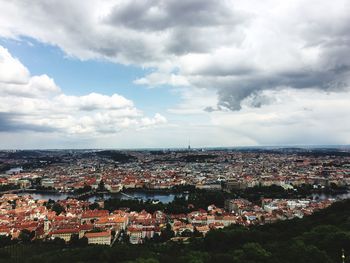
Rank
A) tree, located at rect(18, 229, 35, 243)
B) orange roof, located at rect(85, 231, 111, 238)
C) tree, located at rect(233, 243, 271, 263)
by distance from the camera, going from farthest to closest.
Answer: orange roof, located at rect(85, 231, 111, 238), tree, located at rect(18, 229, 35, 243), tree, located at rect(233, 243, 271, 263)

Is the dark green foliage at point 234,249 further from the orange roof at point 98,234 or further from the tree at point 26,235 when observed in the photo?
the orange roof at point 98,234

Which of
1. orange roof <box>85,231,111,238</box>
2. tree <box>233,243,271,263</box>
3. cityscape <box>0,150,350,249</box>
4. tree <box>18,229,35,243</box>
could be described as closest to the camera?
tree <box>233,243,271,263</box>

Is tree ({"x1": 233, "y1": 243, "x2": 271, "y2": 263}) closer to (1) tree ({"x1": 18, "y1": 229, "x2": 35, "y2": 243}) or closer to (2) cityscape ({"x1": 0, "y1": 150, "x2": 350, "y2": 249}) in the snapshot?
(2) cityscape ({"x1": 0, "y1": 150, "x2": 350, "y2": 249})

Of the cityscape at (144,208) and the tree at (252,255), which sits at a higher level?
the tree at (252,255)

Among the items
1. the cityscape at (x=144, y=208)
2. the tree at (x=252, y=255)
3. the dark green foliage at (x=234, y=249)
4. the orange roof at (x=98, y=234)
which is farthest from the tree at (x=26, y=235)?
the tree at (x=252, y=255)

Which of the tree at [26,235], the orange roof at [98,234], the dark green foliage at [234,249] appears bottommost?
the tree at [26,235]

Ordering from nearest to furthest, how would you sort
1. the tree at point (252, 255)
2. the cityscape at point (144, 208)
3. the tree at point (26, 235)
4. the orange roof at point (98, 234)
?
the tree at point (252, 255), the tree at point (26, 235), the orange roof at point (98, 234), the cityscape at point (144, 208)

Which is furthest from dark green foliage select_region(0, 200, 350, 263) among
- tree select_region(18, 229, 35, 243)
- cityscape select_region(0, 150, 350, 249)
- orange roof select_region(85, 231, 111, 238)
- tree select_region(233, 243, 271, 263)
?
cityscape select_region(0, 150, 350, 249)

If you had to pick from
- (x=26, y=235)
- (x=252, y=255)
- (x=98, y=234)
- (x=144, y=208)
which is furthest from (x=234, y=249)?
(x=144, y=208)

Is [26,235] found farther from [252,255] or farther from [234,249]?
[252,255]

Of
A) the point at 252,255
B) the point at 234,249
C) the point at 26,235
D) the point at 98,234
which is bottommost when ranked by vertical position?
the point at 26,235

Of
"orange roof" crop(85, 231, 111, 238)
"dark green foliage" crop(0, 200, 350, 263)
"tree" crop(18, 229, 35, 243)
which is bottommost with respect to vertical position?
"tree" crop(18, 229, 35, 243)

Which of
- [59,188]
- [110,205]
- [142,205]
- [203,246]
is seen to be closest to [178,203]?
[142,205]
